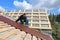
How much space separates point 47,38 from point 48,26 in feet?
10.3

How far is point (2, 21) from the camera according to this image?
5055 mm

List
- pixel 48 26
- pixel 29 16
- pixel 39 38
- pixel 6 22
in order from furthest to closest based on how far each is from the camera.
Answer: pixel 29 16 → pixel 48 26 → pixel 6 22 → pixel 39 38

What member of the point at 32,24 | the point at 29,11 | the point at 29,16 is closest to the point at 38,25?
the point at 32,24

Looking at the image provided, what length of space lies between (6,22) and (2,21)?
0.52ft

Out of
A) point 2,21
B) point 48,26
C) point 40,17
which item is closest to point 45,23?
point 48,26

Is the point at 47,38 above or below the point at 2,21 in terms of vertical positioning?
below

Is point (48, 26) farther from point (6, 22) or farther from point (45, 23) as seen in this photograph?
point (6, 22)

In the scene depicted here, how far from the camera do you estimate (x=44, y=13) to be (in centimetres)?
898

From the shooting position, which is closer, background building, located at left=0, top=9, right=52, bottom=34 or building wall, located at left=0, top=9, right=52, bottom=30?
background building, located at left=0, top=9, right=52, bottom=34

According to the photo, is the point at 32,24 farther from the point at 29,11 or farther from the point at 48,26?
the point at 29,11

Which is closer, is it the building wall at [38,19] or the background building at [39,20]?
the background building at [39,20]

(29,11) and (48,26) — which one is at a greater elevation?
(29,11)

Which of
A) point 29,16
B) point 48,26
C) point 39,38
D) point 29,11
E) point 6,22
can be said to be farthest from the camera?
point 29,11

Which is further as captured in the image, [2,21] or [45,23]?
[45,23]
